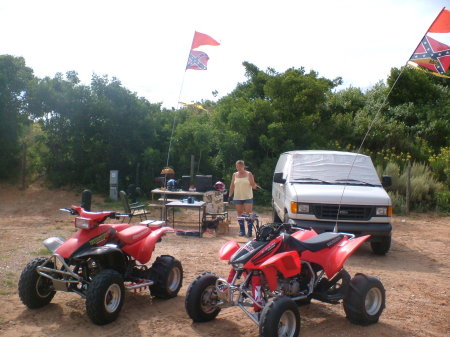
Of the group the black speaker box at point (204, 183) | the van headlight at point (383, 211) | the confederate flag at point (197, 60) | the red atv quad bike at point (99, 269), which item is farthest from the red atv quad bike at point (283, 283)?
the confederate flag at point (197, 60)

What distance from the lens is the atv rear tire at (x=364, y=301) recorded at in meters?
4.85

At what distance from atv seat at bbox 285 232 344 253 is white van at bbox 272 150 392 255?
261cm

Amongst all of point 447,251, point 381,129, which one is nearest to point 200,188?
point 447,251

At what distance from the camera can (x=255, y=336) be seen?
472 cm

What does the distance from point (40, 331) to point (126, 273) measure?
1.08 metres

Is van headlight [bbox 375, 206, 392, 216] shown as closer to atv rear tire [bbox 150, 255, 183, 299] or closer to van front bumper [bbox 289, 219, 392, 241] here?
van front bumper [bbox 289, 219, 392, 241]

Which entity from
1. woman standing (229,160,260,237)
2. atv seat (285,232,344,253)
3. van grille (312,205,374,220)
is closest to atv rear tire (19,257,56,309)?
atv seat (285,232,344,253)

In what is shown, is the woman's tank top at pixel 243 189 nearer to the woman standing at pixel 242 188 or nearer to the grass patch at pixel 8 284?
the woman standing at pixel 242 188

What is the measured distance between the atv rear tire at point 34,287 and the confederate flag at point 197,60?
27.7 ft

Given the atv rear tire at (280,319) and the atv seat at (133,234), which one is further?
the atv seat at (133,234)

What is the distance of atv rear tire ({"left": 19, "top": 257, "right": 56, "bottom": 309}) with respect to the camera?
5.18 metres

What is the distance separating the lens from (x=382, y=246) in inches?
340

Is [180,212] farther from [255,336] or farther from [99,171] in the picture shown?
[255,336]

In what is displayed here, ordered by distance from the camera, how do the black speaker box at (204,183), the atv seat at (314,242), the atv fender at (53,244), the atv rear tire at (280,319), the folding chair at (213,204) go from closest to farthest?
the atv rear tire at (280,319) → the atv seat at (314,242) → the atv fender at (53,244) → the folding chair at (213,204) → the black speaker box at (204,183)
